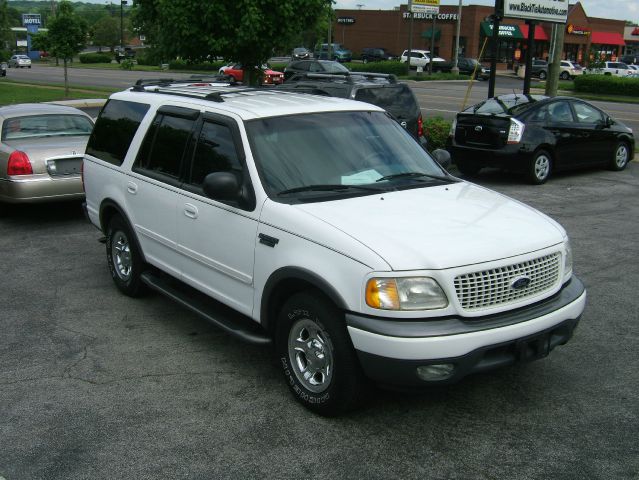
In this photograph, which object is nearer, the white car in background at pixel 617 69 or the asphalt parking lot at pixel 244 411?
→ the asphalt parking lot at pixel 244 411

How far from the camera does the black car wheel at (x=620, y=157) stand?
14359 millimetres

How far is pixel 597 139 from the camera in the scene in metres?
13.9

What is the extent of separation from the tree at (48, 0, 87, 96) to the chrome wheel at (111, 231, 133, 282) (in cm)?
2490

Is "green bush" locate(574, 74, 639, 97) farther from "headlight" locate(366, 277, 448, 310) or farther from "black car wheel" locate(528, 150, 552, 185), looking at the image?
"headlight" locate(366, 277, 448, 310)

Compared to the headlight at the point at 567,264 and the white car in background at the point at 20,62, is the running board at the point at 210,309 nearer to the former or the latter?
the headlight at the point at 567,264

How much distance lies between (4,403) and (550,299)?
11.5 feet

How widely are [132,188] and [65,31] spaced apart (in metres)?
25.6

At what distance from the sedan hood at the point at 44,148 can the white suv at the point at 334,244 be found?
3346mm

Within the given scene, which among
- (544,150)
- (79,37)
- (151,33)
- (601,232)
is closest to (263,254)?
(601,232)

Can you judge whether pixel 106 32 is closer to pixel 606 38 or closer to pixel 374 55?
pixel 374 55

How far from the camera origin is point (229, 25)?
13.9 m

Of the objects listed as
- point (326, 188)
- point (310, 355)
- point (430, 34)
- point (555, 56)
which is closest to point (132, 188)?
point (326, 188)

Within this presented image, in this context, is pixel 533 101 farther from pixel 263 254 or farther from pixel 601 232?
pixel 263 254

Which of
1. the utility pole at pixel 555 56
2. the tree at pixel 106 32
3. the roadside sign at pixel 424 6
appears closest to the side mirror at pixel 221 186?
the utility pole at pixel 555 56
